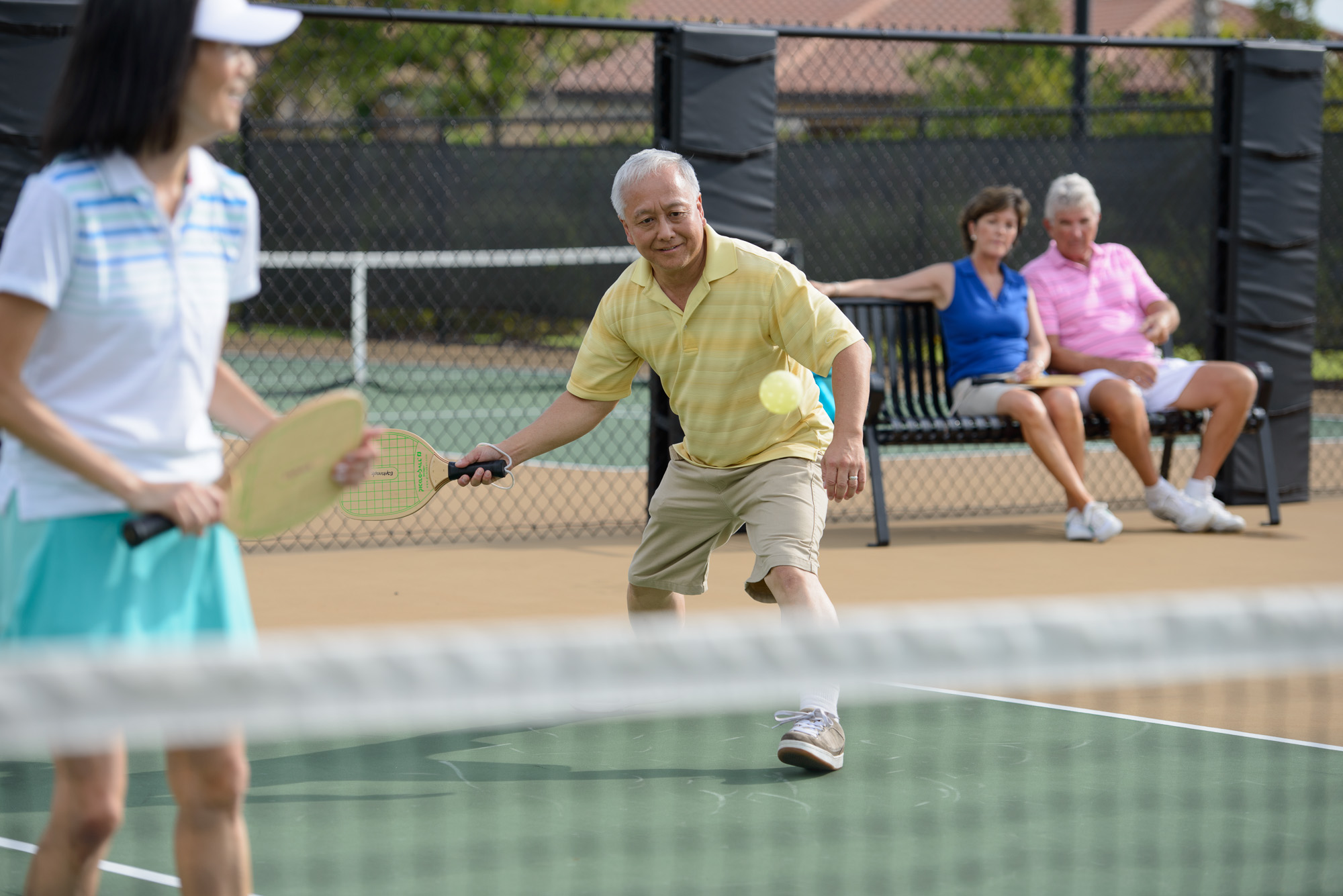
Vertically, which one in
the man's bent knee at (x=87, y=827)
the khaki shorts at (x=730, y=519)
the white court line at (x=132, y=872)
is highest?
the khaki shorts at (x=730, y=519)

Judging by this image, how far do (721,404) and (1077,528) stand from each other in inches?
135

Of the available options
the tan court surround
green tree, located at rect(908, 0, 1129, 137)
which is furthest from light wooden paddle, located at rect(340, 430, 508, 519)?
green tree, located at rect(908, 0, 1129, 137)

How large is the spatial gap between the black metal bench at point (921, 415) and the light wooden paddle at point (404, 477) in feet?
Result: 10.8

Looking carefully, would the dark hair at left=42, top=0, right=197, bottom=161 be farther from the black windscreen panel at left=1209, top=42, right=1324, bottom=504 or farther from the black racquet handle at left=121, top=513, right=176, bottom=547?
the black windscreen panel at left=1209, top=42, right=1324, bottom=504

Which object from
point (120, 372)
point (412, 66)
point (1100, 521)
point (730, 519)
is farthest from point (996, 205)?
point (412, 66)

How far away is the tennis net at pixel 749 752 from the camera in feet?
5.65

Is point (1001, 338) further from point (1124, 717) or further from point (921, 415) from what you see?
point (1124, 717)

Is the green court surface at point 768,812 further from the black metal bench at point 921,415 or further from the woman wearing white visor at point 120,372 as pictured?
the black metal bench at point 921,415

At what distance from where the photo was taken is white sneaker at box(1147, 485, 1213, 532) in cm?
704

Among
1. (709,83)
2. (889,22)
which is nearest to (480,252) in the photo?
(709,83)

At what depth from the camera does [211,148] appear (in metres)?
14.0

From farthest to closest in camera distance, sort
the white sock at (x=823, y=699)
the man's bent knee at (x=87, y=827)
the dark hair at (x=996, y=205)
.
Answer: the dark hair at (x=996, y=205)
the white sock at (x=823, y=699)
the man's bent knee at (x=87, y=827)

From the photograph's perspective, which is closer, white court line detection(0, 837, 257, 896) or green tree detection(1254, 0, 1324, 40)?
white court line detection(0, 837, 257, 896)

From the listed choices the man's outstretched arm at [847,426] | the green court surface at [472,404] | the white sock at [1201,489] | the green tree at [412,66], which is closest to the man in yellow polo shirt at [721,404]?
the man's outstretched arm at [847,426]
